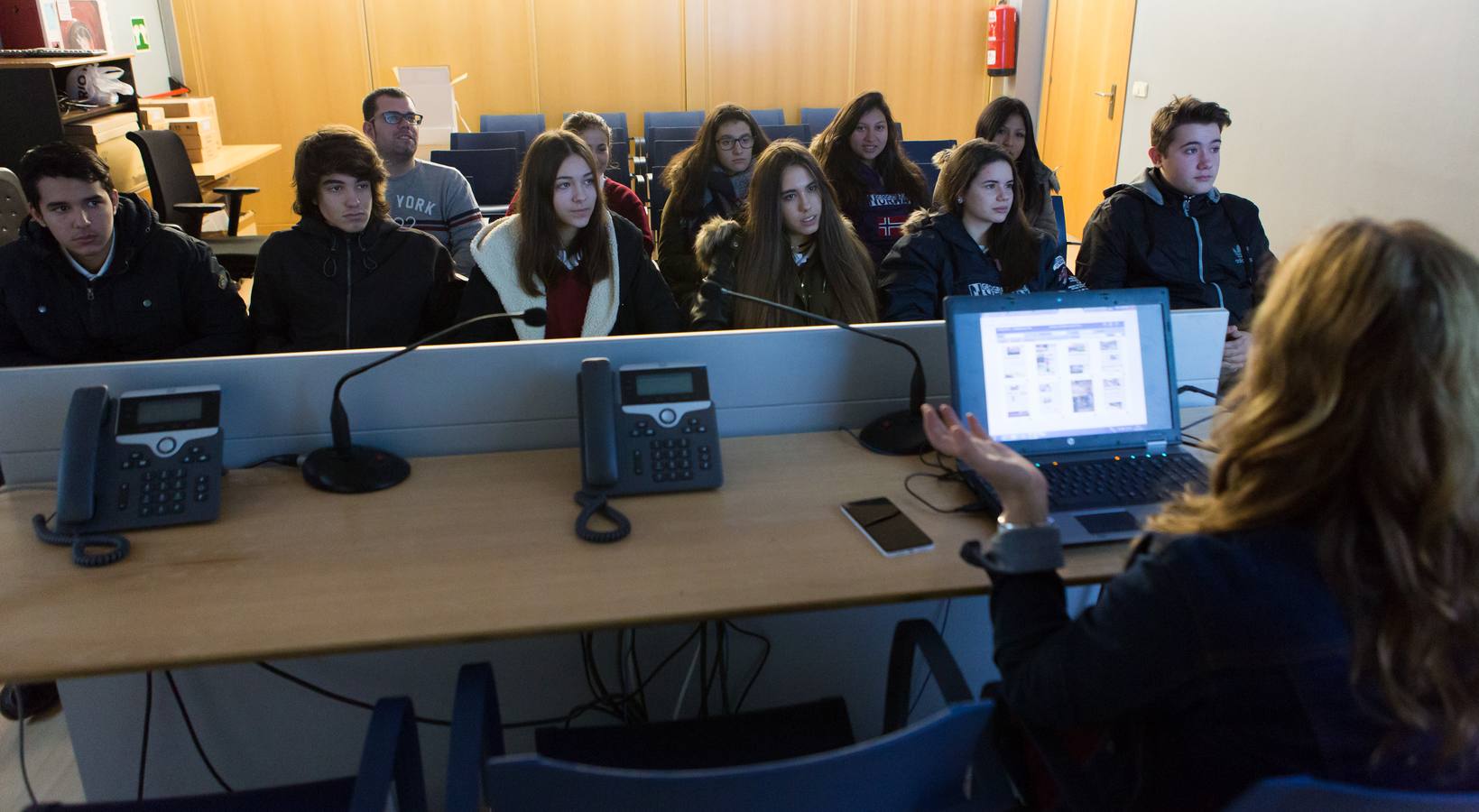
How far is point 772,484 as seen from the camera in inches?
65.5

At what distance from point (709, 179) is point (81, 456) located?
8.90 feet

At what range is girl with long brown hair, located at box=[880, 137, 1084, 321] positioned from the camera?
2658mm

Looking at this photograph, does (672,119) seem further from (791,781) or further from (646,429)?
(791,781)

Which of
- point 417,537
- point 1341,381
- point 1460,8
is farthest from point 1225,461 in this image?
point 1460,8

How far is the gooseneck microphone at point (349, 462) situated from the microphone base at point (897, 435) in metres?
0.64

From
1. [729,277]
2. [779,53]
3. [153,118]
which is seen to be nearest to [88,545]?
[729,277]

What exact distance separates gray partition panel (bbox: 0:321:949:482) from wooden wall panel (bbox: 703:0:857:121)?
601 cm

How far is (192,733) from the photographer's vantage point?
1.77 meters

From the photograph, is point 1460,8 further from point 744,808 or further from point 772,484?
point 744,808

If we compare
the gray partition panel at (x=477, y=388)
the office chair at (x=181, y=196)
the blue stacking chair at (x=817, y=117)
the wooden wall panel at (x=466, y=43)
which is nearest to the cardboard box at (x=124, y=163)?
the office chair at (x=181, y=196)

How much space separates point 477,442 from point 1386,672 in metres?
1.42

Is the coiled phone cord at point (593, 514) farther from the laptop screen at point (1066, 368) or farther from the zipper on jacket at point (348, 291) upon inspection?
the zipper on jacket at point (348, 291)

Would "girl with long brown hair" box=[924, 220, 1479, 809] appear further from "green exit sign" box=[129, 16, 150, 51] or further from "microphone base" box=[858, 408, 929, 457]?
"green exit sign" box=[129, 16, 150, 51]

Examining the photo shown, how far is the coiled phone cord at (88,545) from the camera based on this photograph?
4.58 feet
